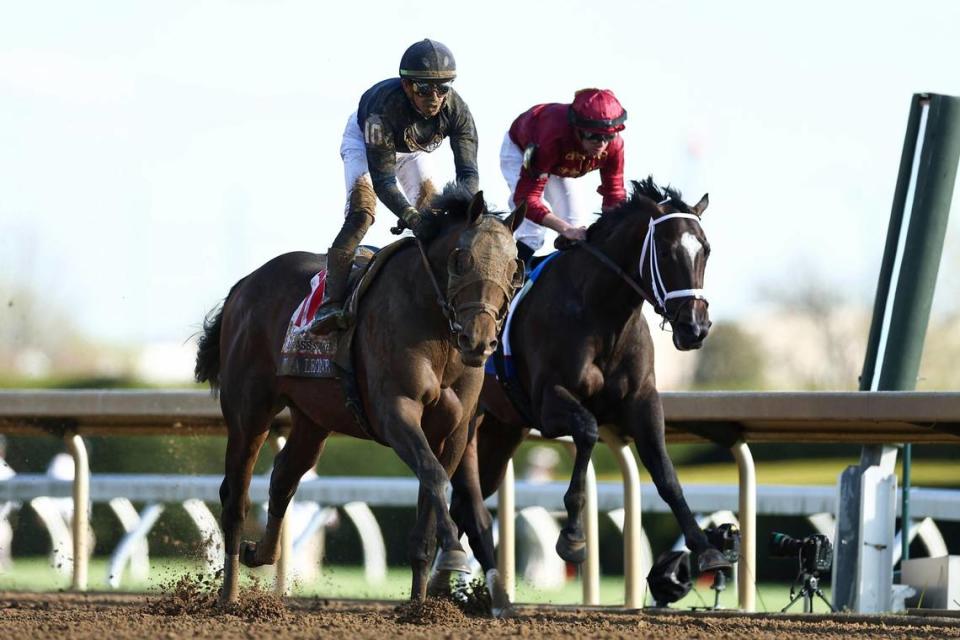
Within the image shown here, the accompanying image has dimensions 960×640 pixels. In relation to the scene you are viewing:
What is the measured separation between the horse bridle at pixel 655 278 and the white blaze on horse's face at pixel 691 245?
12cm

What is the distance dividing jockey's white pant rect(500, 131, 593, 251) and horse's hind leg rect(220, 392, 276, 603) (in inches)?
59.8

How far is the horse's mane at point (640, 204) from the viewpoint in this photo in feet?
23.6

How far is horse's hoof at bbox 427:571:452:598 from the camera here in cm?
643

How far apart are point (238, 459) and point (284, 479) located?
226 mm

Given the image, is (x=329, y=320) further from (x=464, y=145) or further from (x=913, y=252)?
(x=913, y=252)

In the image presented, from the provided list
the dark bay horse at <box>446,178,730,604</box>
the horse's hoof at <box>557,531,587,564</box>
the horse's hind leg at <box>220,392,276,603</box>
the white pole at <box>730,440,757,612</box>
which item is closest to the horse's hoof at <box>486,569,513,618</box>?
the dark bay horse at <box>446,178,730,604</box>

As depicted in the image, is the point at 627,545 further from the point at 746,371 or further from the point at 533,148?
the point at 746,371

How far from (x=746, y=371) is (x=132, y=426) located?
68.7 ft

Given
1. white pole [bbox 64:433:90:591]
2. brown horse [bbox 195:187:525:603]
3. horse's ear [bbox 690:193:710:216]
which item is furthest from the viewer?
white pole [bbox 64:433:90:591]

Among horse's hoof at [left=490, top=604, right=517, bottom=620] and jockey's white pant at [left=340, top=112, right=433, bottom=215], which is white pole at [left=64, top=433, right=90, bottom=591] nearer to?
jockey's white pant at [left=340, top=112, right=433, bottom=215]

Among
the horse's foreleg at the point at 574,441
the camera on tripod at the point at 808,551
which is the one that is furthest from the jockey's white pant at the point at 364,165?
the camera on tripod at the point at 808,551

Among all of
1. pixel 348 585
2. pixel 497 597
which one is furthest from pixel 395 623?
pixel 348 585

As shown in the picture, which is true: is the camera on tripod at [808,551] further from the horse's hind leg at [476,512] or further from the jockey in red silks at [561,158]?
the jockey in red silks at [561,158]

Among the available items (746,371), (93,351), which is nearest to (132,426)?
(93,351)
